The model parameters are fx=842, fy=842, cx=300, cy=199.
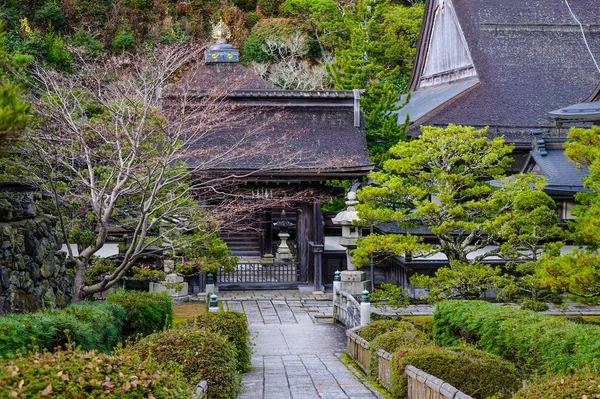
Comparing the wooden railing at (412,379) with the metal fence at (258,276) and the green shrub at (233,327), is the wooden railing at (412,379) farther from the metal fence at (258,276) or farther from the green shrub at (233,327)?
the metal fence at (258,276)

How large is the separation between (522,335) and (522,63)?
77.3ft

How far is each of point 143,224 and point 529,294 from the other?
867 cm

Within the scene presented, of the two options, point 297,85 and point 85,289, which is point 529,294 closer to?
point 85,289

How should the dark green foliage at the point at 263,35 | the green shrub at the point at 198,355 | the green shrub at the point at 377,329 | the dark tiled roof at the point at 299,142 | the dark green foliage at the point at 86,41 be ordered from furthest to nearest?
the dark green foliage at the point at 263,35
the dark green foliage at the point at 86,41
the dark tiled roof at the point at 299,142
the green shrub at the point at 377,329
the green shrub at the point at 198,355

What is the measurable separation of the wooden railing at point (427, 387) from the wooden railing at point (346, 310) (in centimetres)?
753

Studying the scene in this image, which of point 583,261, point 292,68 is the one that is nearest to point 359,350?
point 583,261

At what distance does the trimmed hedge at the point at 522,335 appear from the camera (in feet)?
34.9

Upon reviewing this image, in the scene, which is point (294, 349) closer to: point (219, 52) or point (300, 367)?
point (300, 367)

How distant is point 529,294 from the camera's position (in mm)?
18000

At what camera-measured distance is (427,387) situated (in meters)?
9.55

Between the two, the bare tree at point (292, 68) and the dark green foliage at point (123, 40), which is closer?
the dark green foliage at point (123, 40)

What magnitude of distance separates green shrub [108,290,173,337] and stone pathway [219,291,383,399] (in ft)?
6.05

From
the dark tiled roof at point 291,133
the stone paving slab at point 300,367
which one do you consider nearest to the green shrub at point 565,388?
the stone paving slab at point 300,367

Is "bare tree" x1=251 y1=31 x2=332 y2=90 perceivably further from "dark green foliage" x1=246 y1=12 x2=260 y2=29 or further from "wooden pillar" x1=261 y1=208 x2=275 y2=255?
"wooden pillar" x1=261 y1=208 x2=275 y2=255
